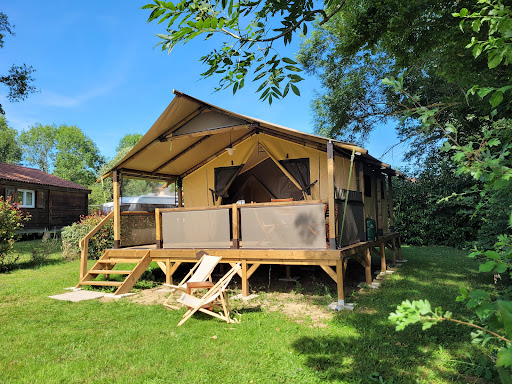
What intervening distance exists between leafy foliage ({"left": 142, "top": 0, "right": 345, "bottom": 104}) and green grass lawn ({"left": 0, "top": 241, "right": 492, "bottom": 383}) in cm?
268

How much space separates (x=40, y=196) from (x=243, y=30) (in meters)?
21.5

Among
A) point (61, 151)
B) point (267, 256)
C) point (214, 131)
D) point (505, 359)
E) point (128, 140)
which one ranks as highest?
point (128, 140)

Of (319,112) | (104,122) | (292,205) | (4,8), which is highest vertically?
(104,122)

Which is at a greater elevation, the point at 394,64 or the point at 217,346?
the point at 394,64

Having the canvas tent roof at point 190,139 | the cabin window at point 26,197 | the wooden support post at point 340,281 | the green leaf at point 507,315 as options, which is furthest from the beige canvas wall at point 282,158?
the cabin window at point 26,197

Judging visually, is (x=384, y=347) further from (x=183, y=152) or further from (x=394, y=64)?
(x=394, y=64)

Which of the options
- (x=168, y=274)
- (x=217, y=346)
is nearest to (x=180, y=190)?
(x=168, y=274)

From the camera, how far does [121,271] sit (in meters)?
7.38

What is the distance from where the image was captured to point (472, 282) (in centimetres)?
716

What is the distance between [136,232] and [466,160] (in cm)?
829

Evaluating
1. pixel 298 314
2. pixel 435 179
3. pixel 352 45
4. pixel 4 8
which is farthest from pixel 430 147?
pixel 4 8

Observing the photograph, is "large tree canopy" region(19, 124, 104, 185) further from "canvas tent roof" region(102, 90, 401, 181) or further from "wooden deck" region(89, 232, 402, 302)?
"wooden deck" region(89, 232, 402, 302)

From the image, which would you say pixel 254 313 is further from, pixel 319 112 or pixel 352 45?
pixel 319 112

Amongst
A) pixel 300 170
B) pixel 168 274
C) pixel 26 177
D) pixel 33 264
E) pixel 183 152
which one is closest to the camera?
pixel 168 274
